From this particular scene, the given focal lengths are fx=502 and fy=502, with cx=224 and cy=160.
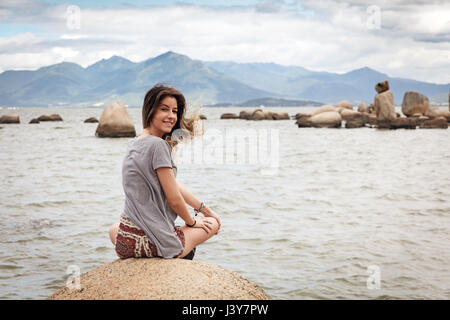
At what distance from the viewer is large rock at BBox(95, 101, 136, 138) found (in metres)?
23.0

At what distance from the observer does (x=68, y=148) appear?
21.2 metres

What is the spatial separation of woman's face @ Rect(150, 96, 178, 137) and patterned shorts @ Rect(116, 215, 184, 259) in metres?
0.68

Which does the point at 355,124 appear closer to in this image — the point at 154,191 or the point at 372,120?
the point at 372,120

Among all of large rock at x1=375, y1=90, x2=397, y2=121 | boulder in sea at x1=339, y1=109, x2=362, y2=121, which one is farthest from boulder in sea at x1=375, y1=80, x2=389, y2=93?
boulder in sea at x1=339, y1=109, x2=362, y2=121

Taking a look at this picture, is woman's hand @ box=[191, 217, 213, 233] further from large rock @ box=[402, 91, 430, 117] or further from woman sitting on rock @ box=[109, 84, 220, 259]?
large rock @ box=[402, 91, 430, 117]

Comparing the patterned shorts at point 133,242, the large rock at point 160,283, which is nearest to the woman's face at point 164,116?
the patterned shorts at point 133,242

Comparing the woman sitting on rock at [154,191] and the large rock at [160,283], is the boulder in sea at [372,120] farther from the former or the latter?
the large rock at [160,283]

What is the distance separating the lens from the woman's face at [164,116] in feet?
11.7

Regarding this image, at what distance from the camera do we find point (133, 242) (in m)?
3.51
